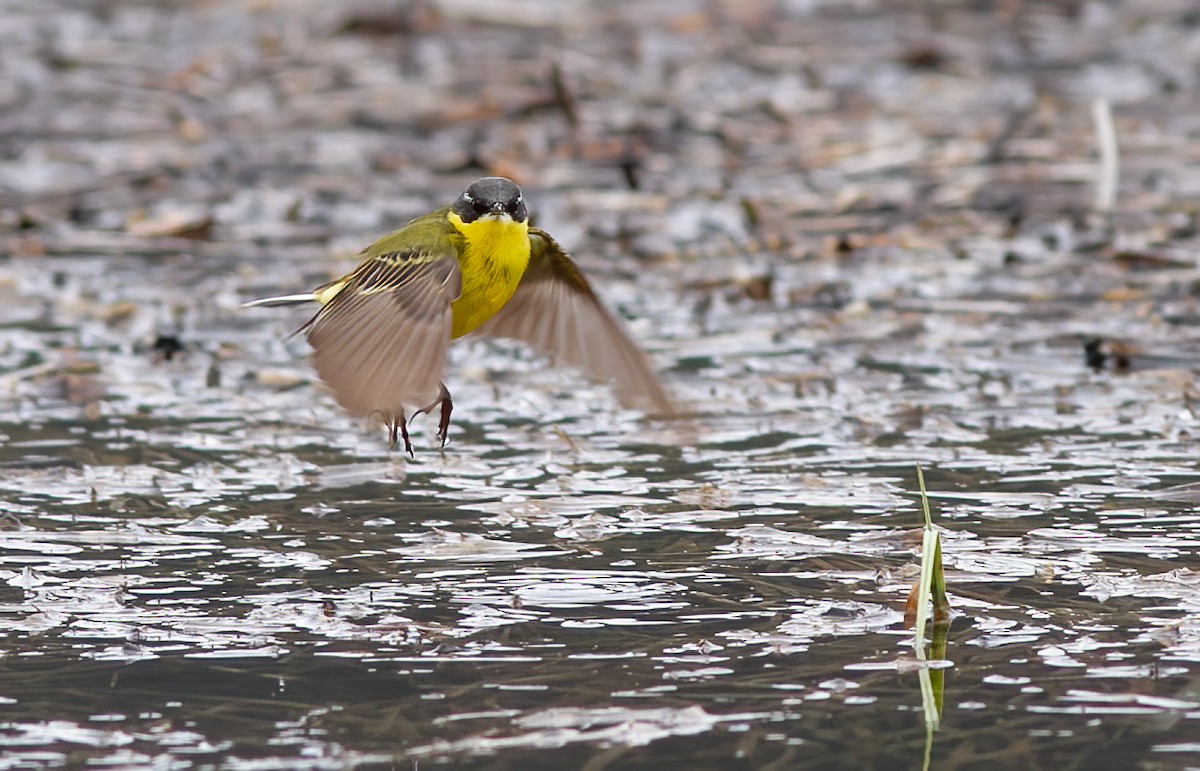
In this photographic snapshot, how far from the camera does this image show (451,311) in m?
5.64

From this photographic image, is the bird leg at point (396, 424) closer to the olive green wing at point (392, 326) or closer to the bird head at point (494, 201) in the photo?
the olive green wing at point (392, 326)

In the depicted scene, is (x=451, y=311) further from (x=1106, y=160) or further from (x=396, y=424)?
(x=1106, y=160)

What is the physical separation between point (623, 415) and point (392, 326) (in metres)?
1.90

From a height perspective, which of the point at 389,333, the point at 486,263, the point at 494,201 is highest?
the point at 494,201

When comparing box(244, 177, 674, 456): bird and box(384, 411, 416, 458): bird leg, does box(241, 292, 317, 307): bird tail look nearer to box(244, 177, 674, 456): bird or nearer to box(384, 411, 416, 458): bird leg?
box(244, 177, 674, 456): bird

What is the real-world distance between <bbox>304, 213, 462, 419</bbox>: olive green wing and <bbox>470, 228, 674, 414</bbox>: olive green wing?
1.48 ft

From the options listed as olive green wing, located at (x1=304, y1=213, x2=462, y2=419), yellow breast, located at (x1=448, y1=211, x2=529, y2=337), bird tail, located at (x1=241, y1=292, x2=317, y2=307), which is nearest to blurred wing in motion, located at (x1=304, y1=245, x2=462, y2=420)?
olive green wing, located at (x1=304, y1=213, x2=462, y2=419)

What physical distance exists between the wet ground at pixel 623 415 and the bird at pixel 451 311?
1.36ft

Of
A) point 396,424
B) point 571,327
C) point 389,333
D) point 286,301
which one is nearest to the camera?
point 389,333

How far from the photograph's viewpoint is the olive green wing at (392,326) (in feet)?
16.7

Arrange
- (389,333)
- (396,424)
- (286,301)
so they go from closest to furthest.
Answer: (389,333)
(396,424)
(286,301)

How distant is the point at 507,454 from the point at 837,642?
223 cm

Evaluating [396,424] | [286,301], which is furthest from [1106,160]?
[396,424]

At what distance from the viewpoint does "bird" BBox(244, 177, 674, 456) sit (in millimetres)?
5211
